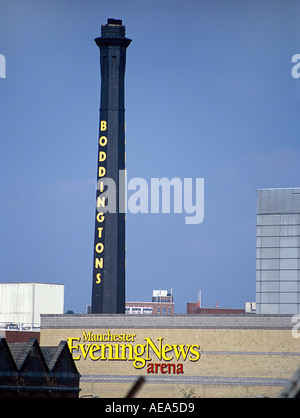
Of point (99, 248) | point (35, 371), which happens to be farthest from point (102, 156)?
point (35, 371)

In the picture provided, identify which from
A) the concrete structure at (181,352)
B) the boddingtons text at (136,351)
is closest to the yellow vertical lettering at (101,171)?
the concrete structure at (181,352)

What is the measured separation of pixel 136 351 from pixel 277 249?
33595 millimetres

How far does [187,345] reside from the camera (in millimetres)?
75812

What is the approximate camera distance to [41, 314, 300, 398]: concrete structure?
7369cm

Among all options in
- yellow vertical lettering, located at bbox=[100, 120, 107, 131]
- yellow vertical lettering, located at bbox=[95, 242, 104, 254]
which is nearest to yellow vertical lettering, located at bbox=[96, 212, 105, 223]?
yellow vertical lettering, located at bbox=[95, 242, 104, 254]

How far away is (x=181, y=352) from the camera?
75.9 meters

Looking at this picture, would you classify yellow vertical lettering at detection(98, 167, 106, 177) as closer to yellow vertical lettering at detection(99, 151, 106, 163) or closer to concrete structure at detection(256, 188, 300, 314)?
yellow vertical lettering at detection(99, 151, 106, 163)

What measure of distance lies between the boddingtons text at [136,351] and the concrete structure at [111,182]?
10.4 m

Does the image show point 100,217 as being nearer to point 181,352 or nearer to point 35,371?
point 181,352

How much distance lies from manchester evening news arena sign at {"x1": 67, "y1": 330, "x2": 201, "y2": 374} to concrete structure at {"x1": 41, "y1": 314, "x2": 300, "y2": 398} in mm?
82

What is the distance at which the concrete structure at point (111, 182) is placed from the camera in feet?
290
